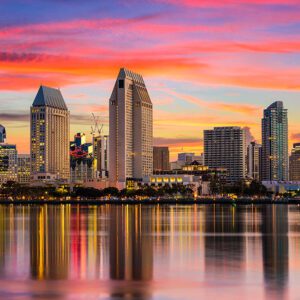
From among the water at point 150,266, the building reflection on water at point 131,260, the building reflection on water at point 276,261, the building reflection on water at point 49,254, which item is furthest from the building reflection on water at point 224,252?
the building reflection on water at point 49,254

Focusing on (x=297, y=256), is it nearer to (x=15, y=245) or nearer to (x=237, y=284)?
(x=237, y=284)

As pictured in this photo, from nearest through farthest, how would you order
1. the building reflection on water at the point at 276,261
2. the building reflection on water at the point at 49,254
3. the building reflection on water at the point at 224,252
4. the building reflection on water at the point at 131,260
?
the building reflection on water at the point at 131,260
the building reflection on water at the point at 276,261
the building reflection on water at the point at 49,254
the building reflection on water at the point at 224,252

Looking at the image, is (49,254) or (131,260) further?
(49,254)

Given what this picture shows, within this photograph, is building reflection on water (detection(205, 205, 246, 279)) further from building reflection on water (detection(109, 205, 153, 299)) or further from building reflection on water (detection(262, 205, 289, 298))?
building reflection on water (detection(109, 205, 153, 299))

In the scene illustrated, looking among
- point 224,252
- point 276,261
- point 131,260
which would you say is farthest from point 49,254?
point 276,261

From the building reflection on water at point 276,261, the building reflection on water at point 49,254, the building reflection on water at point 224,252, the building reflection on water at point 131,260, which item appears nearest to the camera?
the building reflection on water at point 131,260

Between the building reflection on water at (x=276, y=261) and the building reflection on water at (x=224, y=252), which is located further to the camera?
the building reflection on water at (x=224, y=252)

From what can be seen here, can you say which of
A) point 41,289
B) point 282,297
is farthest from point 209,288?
point 41,289

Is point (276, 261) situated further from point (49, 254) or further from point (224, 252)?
point (49, 254)

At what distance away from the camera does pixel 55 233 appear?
7725 centimetres

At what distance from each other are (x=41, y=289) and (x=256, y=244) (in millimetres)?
28182

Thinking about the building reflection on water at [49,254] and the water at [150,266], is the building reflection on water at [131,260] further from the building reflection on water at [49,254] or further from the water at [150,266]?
the building reflection on water at [49,254]

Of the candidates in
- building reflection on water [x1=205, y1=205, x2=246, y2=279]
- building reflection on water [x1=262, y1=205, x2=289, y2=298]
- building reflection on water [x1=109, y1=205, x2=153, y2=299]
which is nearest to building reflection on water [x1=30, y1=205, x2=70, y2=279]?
building reflection on water [x1=109, y1=205, x2=153, y2=299]

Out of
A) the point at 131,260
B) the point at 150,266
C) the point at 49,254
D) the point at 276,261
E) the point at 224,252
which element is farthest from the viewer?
the point at 224,252
